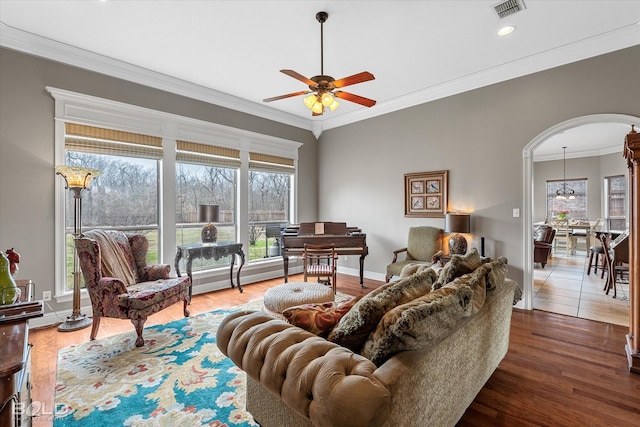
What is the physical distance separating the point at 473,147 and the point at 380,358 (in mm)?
3955

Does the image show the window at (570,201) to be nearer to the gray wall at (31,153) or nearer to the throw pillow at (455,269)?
the throw pillow at (455,269)

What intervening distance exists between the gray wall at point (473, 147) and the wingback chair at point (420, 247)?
0.72 ft

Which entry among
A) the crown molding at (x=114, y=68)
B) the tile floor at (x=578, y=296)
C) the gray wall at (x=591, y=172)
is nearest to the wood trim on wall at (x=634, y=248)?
Answer: the tile floor at (x=578, y=296)

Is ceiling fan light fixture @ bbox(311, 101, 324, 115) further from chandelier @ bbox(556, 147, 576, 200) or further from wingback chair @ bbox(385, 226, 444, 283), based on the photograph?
chandelier @ bbox(556, 147, 576, 200)

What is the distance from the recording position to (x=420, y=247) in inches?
181

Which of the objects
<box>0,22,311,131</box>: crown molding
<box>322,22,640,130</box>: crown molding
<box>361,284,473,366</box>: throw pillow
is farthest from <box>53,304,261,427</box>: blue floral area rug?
<box>322,22,640,130</box>: crown molding

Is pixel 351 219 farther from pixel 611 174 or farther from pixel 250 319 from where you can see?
pixel 611 174

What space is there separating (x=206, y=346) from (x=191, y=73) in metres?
3.50

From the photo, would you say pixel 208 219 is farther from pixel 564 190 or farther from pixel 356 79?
pixel 564 190

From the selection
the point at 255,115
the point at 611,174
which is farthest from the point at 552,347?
the point at 611,174

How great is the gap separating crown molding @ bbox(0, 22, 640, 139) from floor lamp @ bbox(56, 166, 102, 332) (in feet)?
4.43

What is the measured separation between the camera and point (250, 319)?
1638 mm

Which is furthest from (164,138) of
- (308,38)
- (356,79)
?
(356,79)

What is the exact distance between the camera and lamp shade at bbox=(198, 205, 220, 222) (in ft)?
14.5
